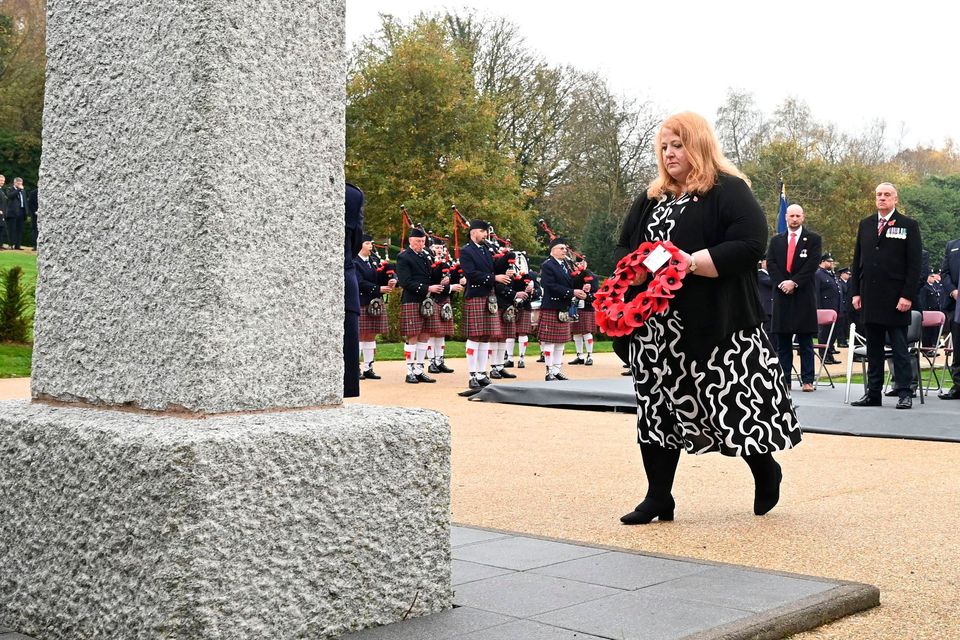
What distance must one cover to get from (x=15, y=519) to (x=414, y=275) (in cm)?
1198

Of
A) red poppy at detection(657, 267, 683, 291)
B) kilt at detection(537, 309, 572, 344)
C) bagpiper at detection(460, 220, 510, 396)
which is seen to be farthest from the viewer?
kilt at detection(537, 309, 572, 344)

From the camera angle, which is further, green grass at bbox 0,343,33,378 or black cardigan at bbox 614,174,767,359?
green grass at bbox 0,343,33,378

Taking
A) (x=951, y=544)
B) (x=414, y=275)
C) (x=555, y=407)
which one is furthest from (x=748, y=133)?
(x=951, y=544)

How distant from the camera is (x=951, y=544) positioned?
447 cm

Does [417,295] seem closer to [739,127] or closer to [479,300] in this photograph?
[479,300]

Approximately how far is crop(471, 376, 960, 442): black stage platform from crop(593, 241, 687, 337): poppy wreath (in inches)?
180

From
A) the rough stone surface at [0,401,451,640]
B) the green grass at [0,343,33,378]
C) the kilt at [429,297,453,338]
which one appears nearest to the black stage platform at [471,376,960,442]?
the kilt at [429,297,453,338]

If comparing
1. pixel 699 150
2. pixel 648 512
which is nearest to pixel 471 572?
pixel 648 512

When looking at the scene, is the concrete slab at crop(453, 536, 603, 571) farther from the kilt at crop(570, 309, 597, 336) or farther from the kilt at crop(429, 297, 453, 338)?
the kilt at crop(570, 309, 597, 336)

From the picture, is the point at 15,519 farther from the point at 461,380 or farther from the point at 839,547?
the point at 461,380

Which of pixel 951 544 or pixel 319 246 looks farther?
pixel 951 544

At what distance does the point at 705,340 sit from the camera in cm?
478

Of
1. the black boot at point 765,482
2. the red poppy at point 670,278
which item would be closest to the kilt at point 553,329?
the black boot at point 765,482

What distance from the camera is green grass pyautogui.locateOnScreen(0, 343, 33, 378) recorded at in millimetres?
14240
